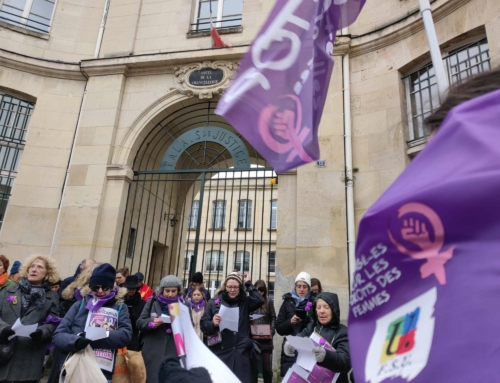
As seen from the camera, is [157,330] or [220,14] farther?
[220,14]

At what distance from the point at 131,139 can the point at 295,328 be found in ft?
20.7

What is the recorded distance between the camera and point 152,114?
9.11m

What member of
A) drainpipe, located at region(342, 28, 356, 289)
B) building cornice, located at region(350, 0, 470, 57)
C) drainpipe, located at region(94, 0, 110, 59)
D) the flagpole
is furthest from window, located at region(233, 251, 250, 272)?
drainpipe, located at region(94, 0, 110, 59)

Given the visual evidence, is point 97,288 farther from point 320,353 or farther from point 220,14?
point 220,14

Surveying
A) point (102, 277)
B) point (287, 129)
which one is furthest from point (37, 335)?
point (287, 129)

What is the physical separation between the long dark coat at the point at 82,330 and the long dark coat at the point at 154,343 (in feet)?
1.99

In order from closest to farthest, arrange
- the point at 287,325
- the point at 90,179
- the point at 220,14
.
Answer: the point at 287,325 < the point at 90,179 < the point at 220,14

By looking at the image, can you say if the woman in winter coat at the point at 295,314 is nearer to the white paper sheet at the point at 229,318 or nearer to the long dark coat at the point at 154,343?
the white paper sheet at the point at 229,318

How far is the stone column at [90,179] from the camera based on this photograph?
8.09 m

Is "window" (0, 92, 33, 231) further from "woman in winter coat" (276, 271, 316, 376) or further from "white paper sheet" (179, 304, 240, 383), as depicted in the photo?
"white paper sheet" (179, 304, 240, 383)

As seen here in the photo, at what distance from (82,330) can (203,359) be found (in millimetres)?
2815

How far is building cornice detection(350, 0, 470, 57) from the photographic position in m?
6.83

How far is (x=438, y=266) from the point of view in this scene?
0.66 m

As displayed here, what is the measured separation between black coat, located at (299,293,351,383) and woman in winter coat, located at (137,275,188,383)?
1.61 meters
